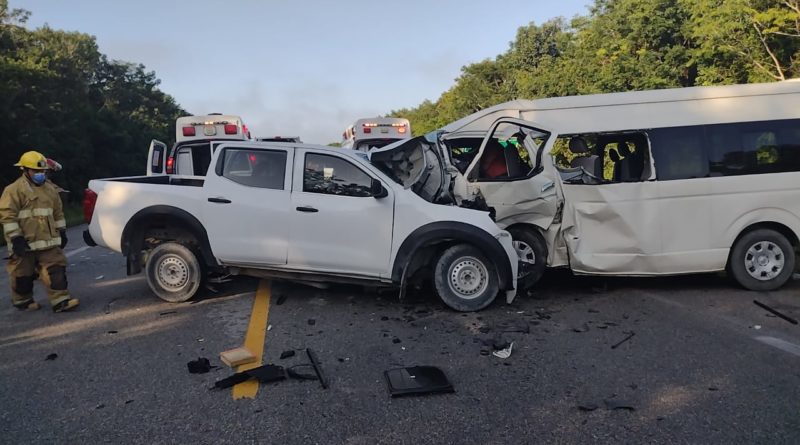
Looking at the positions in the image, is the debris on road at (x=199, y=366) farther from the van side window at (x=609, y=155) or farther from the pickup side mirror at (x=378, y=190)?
the van side window at (x=609, y=155)

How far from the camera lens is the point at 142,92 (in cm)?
6088

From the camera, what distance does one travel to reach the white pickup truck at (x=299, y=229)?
6.30 meters

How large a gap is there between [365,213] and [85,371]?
3.07 m

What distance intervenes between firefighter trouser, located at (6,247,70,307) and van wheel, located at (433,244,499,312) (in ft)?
14.4

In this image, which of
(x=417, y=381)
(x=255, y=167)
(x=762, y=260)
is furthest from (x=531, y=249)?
(x=255, y=167)

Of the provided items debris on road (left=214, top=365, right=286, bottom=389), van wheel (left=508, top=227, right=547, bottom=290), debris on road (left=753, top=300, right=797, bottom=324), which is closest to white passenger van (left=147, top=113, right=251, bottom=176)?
van wheel (left=508, top=227, right=547, bottom=290)

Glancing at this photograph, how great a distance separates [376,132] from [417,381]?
10.7m

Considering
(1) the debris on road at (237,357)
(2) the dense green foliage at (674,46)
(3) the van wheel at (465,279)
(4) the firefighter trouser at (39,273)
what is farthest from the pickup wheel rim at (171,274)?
(2) the dense green foliage at (674,46)

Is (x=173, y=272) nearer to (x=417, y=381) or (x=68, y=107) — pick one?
(x=417, y=381)

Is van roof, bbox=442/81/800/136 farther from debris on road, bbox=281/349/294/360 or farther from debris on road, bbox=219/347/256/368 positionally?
debris on road, bbox=219/347/256/368

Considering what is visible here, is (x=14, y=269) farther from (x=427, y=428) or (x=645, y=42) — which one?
(x=645, y=42)

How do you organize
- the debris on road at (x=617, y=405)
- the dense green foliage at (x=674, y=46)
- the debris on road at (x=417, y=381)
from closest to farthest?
1. the debris on road at (x=617, y=405)
2. the debris on road at (x=417, y=381)
3. the dense green foliage at (x=674, y=46)

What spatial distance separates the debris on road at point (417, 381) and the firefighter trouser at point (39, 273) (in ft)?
14.3

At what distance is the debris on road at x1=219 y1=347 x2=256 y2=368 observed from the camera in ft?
15.6
